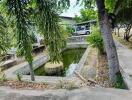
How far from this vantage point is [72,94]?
284 inches

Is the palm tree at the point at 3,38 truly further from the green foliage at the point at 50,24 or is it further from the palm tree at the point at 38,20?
the green foliage at the point at 50,24

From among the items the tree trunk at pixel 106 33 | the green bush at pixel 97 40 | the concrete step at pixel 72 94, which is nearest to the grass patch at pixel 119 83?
the tree trunk at pixel 106 33

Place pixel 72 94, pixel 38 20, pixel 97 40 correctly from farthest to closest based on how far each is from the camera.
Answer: pixel 97 40 < pixel 38 20 < pixel 72 94

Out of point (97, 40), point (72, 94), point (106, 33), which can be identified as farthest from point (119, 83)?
point (97, 40)

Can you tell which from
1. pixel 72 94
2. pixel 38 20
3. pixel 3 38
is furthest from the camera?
pixel 3 38

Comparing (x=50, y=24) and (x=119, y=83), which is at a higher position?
(x=50, y=24)

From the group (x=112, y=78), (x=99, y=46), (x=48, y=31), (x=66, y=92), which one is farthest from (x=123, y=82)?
(x=99, y=46)

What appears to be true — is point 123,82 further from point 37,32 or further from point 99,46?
point 99,46

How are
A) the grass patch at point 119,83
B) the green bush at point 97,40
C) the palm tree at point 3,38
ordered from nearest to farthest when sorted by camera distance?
the grass patch at point 119,83, the palm tree at point 3,38, the green bush at point 97,40

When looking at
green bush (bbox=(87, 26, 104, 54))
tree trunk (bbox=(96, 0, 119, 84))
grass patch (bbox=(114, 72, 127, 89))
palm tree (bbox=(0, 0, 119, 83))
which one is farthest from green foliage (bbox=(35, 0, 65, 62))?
green bush (bbox=(87, 26, 104, 54))

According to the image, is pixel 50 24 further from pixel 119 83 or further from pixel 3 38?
pixel 119 83

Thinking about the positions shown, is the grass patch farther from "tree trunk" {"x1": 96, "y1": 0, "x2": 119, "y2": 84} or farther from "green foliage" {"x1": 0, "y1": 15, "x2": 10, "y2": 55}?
"green foliage" {"x1": 0, "y1": 15, "x2": 10, "y2": 55}

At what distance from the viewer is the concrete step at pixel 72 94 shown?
22.4ft

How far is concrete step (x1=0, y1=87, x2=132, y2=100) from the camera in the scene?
6842 mm
